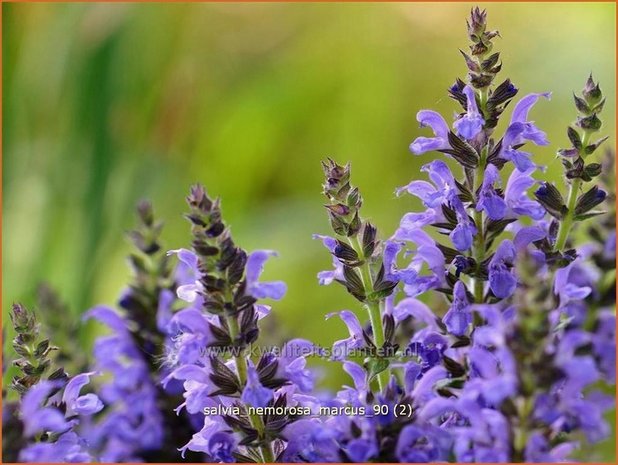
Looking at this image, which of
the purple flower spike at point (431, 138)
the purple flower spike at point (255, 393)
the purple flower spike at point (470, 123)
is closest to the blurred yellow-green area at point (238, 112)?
the purple flower spike at point (431, 138)

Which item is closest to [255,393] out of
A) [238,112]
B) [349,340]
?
[349,340]

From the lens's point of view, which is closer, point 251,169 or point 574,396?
point 574,396

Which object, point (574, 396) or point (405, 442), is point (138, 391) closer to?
point (405, 442)

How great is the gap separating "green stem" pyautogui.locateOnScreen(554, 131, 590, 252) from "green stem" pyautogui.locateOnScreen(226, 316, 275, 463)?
16.5 inches

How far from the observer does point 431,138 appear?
1071 millimetres

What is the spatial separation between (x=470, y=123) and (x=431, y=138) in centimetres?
11

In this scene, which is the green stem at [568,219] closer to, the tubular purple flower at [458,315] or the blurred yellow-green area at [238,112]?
the tubular purple flower at [458,315]

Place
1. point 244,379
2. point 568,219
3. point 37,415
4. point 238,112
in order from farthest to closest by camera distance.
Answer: point 238,112
point 568,219
point 244,379
point 37,415

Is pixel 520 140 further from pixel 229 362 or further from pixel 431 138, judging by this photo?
pixel 229 362

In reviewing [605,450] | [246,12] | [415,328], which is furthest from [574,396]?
[246,12]

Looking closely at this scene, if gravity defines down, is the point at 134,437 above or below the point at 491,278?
below

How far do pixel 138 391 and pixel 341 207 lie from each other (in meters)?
0.53

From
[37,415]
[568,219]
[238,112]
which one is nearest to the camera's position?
[37,415]

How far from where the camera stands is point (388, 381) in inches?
38.1
